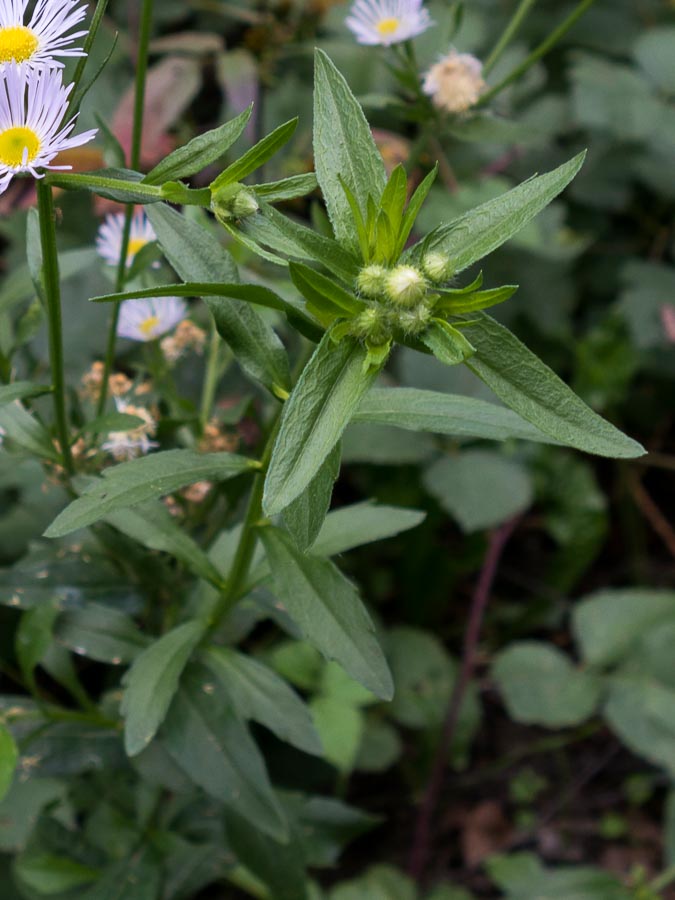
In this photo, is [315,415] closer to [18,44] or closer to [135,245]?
[18,44]

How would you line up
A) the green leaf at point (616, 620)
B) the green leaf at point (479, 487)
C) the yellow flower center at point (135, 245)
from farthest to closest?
the green leaf at point (616, 620), the green leaf at point (479, 487), the yellow flower center at point (135, 245)

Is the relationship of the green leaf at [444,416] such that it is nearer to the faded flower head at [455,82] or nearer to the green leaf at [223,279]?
the green leaf at [223,279]

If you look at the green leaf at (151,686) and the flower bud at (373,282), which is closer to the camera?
the flower bud at (373,282)

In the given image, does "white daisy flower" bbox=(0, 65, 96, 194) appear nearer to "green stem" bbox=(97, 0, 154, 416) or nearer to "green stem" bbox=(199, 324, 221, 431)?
"green stem" bbox=(97, 0, 154, 416)

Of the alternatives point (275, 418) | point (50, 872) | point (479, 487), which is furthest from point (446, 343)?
point (479, 487)

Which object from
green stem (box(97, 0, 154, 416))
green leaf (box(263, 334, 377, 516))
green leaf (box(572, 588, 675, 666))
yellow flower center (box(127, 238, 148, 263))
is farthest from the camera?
green leaf (box(572, 588, 675, 666))

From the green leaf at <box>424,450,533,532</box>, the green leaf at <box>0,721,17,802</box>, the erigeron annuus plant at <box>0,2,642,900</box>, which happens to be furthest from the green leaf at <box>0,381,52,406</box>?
the green leaf at <box>424,450,533,532</box>

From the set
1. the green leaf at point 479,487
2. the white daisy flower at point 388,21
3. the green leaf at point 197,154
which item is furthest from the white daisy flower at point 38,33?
the green leaf at point 479,487
